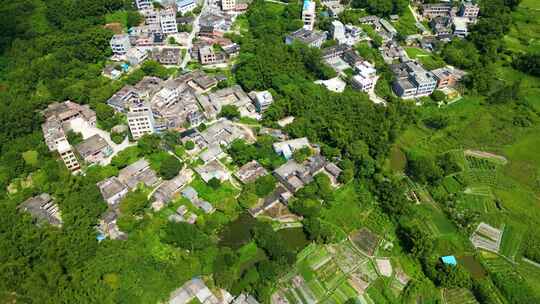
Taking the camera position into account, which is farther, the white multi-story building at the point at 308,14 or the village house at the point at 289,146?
the white multi-story building at the point at 308,14

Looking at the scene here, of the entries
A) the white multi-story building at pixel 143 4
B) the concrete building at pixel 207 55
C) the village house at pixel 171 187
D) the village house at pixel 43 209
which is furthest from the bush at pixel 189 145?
the white multi-story building at pixel 143 4

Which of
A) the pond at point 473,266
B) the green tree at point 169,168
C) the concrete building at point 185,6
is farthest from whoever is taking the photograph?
the concrete building at point 185,6

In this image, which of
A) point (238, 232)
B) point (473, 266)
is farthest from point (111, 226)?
point (473, 266)

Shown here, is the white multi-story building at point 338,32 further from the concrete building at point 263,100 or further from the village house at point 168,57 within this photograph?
the village house at point 168,57

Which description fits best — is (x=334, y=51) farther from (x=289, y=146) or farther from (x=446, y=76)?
(x=289, y=146)

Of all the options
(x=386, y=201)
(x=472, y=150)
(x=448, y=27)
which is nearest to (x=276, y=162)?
(x=386, y=201)

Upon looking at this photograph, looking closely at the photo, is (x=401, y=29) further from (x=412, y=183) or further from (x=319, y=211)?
(x=319, y=211)
